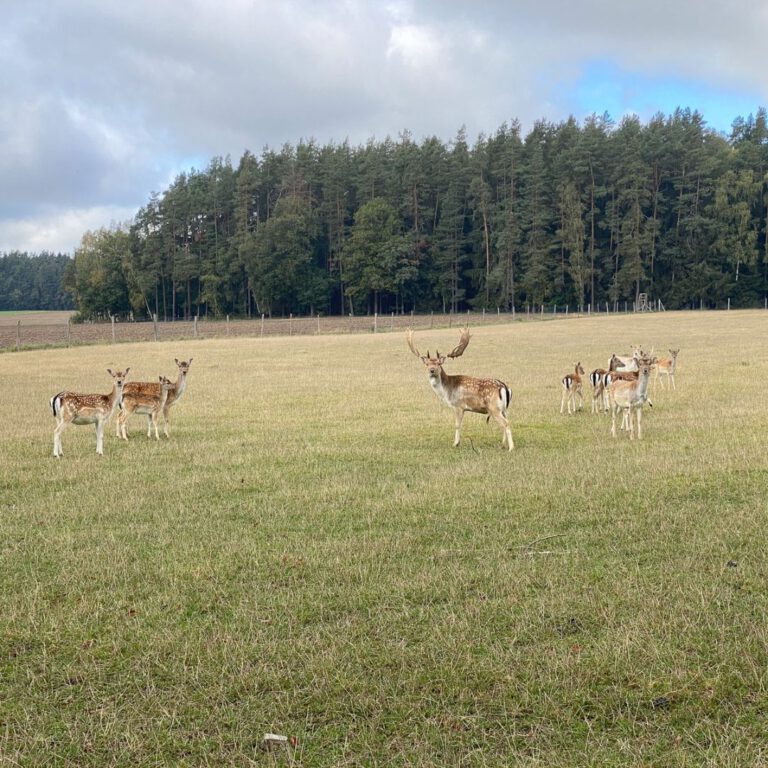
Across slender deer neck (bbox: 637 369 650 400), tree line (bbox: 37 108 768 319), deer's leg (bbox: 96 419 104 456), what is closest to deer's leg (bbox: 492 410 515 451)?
slender deer neck (bbox: 637 369 650 400)

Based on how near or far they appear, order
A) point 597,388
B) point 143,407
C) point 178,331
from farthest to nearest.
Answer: point 178,331 → point 597,388 → point 143,407

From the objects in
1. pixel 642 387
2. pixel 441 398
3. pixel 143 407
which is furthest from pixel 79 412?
pixel 642 387

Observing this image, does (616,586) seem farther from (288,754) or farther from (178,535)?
(178,535)

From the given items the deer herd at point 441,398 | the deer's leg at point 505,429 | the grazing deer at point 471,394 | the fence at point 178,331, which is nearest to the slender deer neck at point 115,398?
the deer herd at point 441,398

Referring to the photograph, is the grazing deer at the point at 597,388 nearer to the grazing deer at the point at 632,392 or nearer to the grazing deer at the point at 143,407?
the grazing deer at the point at 632,392

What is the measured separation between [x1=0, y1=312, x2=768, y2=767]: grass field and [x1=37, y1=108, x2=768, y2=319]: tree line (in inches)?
2564

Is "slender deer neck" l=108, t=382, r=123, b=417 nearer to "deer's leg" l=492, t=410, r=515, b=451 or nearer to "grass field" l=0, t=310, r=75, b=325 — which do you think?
"deer's leg" l=492, t=410, r=515, b=451

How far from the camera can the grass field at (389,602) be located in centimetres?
367

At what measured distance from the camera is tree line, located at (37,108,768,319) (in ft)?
235

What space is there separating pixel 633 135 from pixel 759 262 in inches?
704

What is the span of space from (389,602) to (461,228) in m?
77.3

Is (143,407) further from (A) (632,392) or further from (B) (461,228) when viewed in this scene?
(B) (461,228)

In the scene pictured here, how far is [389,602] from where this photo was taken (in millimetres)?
5164

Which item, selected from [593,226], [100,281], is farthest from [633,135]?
[100,281]
